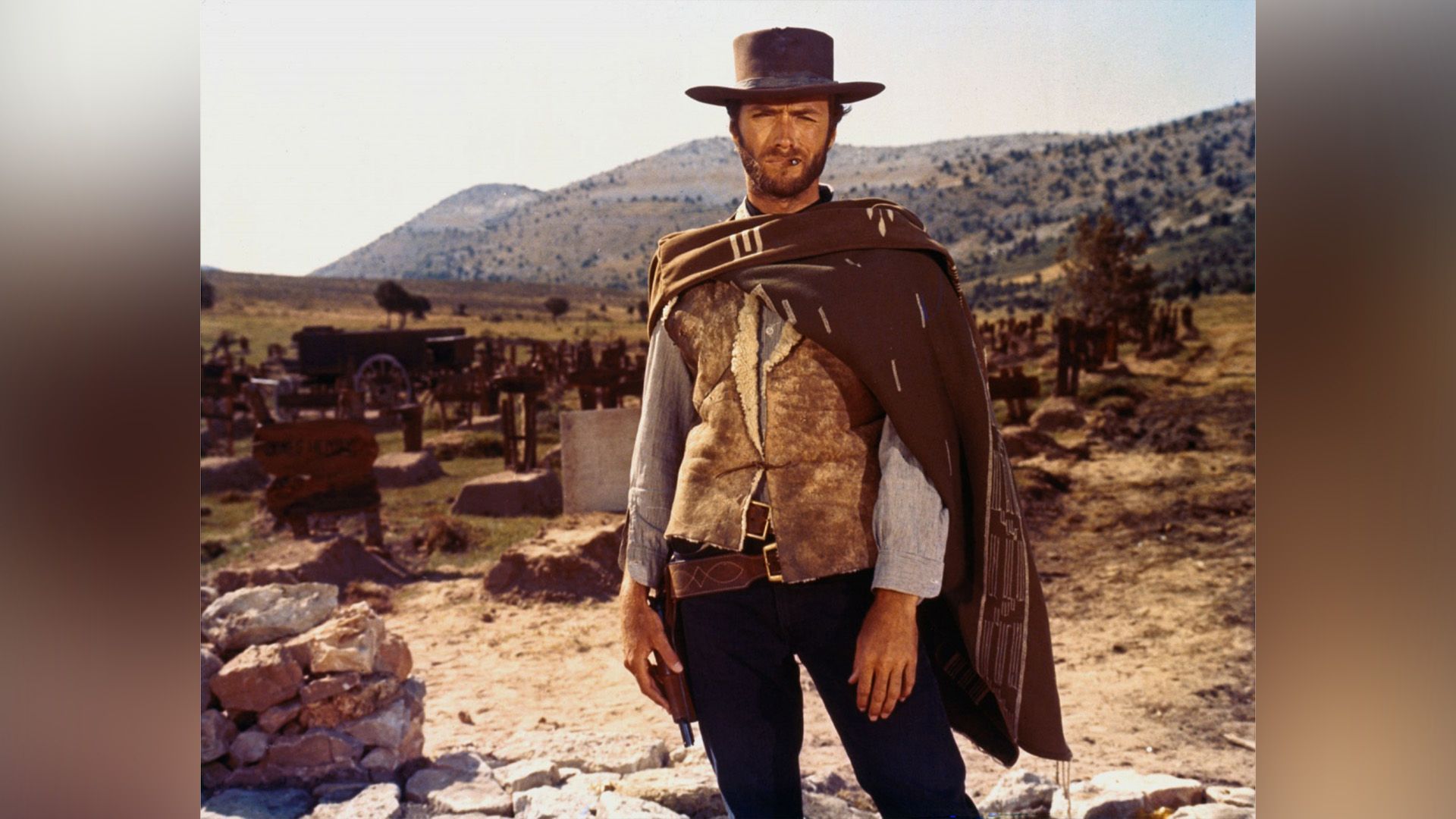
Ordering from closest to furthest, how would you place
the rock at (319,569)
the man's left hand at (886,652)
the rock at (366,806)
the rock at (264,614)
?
the man's left hand at (886,652)
the rock at (366,806)
the rock at (264,614)
the rock at (319,569)

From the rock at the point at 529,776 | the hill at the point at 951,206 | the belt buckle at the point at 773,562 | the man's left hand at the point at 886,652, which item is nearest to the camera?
the man's left hand at the point at 886,652

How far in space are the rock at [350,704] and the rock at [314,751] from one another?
0.23ft

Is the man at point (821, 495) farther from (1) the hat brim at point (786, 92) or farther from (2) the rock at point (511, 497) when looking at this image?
(2) the rock at point (511, 497)

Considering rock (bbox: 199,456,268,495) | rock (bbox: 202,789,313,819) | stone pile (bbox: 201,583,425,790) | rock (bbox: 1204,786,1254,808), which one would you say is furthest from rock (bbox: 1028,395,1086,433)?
rock (bbox: 199,456,268,495)

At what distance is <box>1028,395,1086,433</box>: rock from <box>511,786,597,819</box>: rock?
11.4ft

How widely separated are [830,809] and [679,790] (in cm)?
51

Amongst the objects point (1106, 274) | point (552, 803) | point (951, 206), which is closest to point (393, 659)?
point (552, 803)

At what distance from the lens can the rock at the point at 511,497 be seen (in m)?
6.25

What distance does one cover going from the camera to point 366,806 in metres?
4.07

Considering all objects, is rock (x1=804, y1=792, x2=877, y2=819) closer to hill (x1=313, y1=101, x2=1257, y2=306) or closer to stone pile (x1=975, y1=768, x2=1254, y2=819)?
stone pile (x1=975, y1=768, x2=1254, y2=819)

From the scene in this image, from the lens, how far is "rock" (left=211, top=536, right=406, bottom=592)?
19.0ft

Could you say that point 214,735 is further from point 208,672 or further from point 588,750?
point 588,750

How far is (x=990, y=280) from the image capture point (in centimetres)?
645

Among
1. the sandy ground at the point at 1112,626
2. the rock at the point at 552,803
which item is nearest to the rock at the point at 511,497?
the sandy ground at the point at 1112,626
